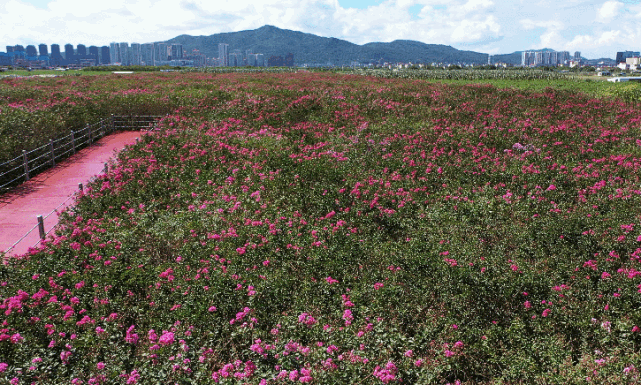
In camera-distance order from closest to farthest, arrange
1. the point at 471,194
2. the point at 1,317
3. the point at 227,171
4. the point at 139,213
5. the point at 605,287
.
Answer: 1. the point at 1,317
2. the point at 605,287
3. the point at 139,213
4. the point at 471,194
5. the point at 227,171

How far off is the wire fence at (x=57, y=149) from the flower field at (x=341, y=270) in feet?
11.0

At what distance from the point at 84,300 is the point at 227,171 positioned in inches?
287

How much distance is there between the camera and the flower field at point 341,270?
18.1ft

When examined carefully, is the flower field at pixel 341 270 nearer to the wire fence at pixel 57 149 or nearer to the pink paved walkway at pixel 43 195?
the pink paved walkway at pixel 43 195

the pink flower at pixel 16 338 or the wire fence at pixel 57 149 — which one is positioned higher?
the wire fence at pixel 57 149

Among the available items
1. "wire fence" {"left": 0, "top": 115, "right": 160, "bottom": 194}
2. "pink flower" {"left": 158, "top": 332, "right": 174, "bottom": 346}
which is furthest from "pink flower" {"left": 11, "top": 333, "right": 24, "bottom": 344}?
"wire fence" {"left": 0, "top": 115, "right": 160, "bottom": 194}

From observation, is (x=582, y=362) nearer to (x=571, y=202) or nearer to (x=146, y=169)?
(x=571, y=202)

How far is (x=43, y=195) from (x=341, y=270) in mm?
10459

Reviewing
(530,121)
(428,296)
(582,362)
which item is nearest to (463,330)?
(428,296)

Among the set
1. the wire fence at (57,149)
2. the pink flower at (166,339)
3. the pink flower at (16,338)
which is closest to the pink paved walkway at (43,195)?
the wire fence at (57,149)

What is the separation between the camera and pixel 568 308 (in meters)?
6.62

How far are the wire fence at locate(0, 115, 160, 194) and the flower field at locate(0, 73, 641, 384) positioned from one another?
3.36 m

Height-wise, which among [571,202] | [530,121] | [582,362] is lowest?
[582,362]

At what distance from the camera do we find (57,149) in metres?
17.5
